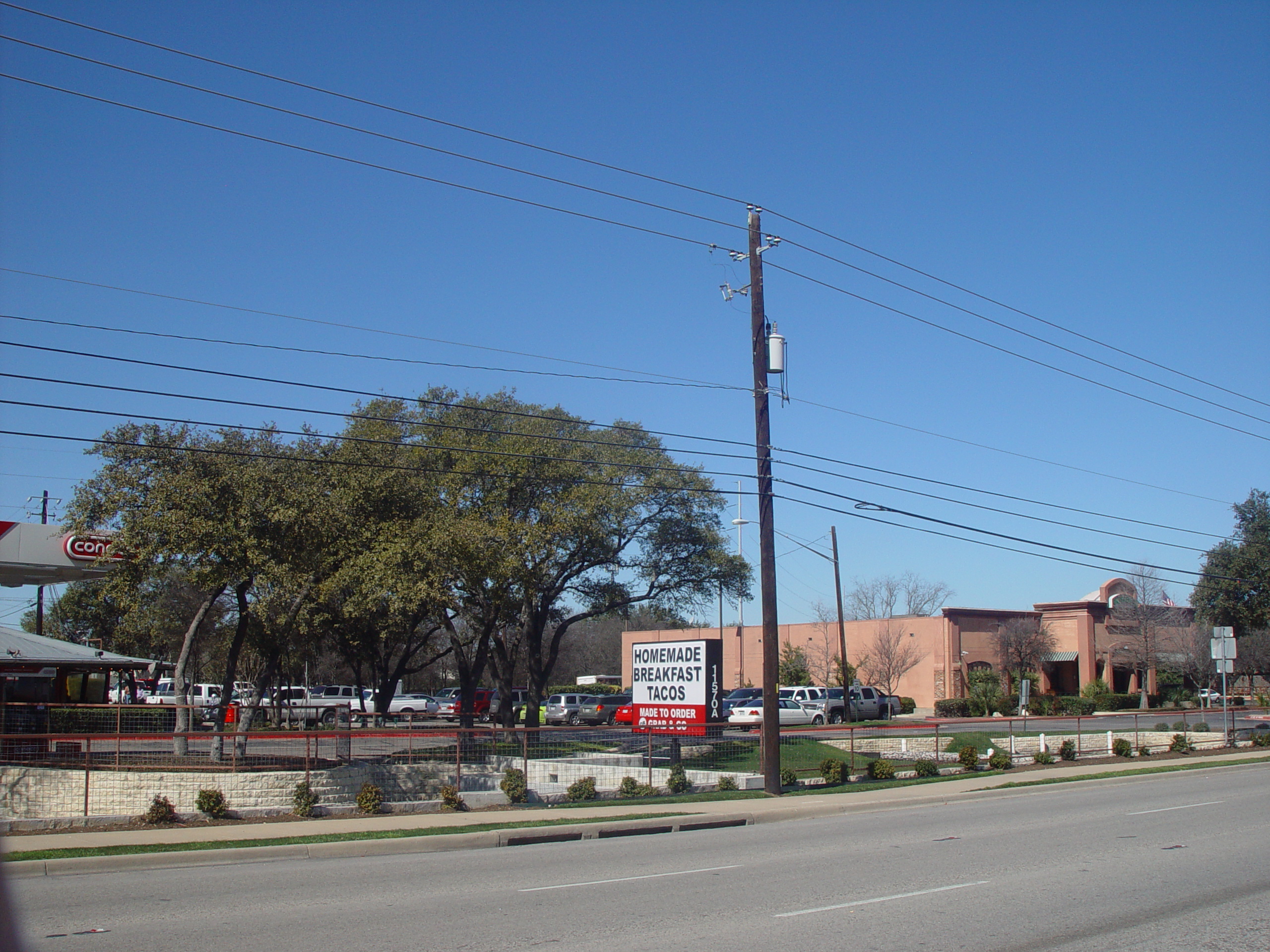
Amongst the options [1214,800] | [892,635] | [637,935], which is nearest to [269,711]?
[892,635]

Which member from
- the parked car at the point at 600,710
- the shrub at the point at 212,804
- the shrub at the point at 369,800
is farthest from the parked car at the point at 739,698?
the shrub at the point at 212,804

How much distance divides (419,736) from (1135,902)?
15497mm

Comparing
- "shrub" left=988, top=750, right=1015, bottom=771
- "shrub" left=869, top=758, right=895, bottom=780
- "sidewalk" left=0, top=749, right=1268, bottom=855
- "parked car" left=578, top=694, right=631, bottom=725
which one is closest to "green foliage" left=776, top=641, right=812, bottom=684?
"parked car" left=578, top=694, right=631, bottom=725

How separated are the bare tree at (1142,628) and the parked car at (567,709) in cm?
3419

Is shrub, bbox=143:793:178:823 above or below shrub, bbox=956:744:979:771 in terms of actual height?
above

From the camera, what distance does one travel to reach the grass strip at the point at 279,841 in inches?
500

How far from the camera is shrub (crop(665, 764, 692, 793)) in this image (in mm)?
21516

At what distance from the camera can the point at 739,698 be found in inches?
1905

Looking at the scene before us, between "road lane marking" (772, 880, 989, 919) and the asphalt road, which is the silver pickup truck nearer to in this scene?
the asphalt road

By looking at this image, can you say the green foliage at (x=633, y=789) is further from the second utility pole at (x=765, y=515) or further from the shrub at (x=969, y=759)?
the shrub at (x=969, y=759)

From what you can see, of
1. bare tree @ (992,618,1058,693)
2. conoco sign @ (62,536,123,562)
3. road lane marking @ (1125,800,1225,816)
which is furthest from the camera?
bare tree @ (992,618,1058,693)

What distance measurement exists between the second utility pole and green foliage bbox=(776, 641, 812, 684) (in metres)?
41.8

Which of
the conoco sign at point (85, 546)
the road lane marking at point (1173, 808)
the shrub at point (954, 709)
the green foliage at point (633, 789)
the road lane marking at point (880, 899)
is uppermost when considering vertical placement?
the conoco sign at point (85, 546)

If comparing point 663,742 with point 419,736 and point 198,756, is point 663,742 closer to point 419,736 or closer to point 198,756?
point 419,736
